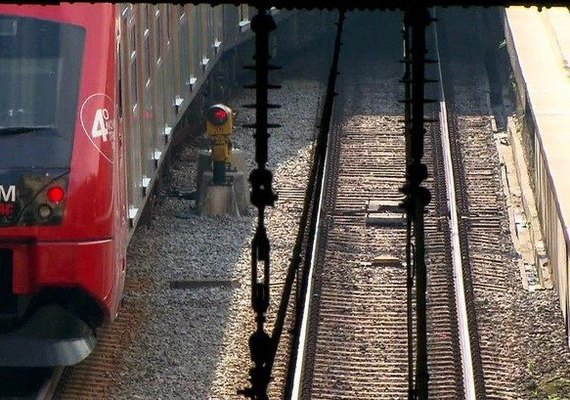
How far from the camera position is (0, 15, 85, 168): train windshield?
7.77m

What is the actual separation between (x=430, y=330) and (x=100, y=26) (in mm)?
3016

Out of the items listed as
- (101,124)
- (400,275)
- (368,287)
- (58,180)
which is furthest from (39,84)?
(400,275)

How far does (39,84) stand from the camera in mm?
7871

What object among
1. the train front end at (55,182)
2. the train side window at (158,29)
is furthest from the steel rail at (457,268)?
the train side window at (158,29)

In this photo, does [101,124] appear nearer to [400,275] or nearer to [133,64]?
[133,64]

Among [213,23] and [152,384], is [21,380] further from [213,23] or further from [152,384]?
[213,23]

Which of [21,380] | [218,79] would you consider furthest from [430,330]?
[218,79]

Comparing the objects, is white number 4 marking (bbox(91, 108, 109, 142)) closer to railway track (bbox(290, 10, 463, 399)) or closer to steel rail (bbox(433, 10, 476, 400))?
railway track (bbox(290, 10, 463, 399))

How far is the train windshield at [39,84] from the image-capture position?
7.77m

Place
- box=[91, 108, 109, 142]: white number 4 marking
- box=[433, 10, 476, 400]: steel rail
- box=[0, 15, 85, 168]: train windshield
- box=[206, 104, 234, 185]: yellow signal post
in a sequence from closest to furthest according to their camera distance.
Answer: box=[0, 15, 85, 168]: train windshield < box=[91, 108, 109, 142]: white number 4 marking < box=[433, 10, 476, 400]: steel rail < box=[206, 104, 234, 185]: yellow signal post

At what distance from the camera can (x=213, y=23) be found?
1539 centimetres

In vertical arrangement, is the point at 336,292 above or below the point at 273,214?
below

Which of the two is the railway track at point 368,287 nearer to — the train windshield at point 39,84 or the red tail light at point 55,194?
the red tail light at point 55,194

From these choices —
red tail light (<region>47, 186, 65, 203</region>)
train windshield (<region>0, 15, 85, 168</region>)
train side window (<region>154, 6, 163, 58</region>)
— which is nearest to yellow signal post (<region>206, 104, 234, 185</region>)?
train side window (<region>154, 6, 163, 58</region>)
